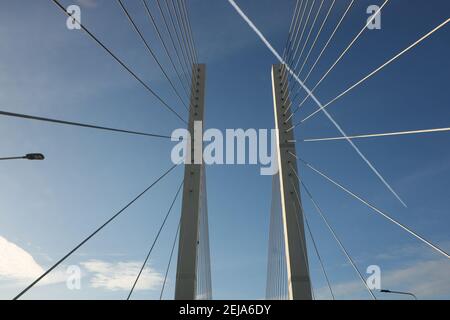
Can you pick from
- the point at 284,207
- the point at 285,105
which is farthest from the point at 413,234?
the point at 285,105

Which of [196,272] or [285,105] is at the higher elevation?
[285,105]

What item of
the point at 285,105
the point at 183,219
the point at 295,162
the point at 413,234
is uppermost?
the point at 285,105

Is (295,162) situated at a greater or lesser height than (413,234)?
greater

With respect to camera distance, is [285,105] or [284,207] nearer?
[284,207]
